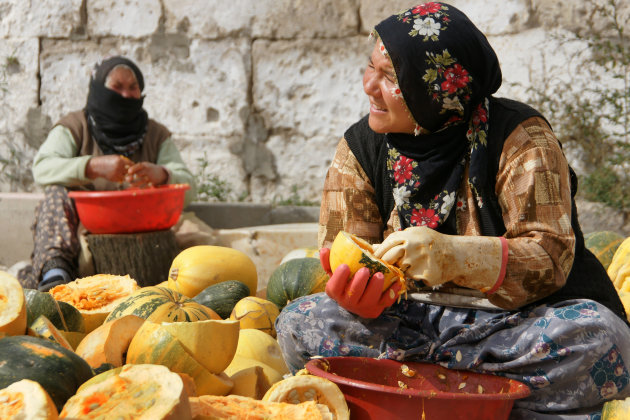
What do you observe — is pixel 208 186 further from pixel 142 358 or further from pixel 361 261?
pixel 361 261

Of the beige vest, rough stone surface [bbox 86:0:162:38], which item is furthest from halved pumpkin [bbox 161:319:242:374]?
rough stone surface [bbox 86:0:162:38]

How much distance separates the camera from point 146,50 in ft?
24.1

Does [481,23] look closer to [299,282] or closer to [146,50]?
[146,50]

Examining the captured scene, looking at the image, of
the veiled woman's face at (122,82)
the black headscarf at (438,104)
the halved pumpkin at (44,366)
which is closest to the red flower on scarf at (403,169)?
the black headscarf at (438,104)

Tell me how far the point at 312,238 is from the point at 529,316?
3.15 meters

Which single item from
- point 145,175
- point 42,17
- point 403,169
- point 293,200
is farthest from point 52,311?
point 42,17

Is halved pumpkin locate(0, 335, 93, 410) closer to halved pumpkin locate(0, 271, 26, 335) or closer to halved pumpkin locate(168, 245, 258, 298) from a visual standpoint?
halved pumpkin locate(0, 271, 26, 335)

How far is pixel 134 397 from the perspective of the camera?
196cm

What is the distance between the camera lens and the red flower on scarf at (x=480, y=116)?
8.77ft

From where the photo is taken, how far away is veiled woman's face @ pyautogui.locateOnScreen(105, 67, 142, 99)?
6016 millimetres

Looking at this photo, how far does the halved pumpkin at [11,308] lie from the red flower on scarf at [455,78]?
5.21 ft

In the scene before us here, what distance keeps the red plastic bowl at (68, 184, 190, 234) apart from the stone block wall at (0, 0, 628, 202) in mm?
1874

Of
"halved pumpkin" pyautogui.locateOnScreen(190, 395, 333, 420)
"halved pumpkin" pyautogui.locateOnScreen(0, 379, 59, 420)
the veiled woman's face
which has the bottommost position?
"halved pumpkin" pyautogui.locateOnScreen(190, 395, 333, 420)

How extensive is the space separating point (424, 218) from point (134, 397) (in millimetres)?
1245
